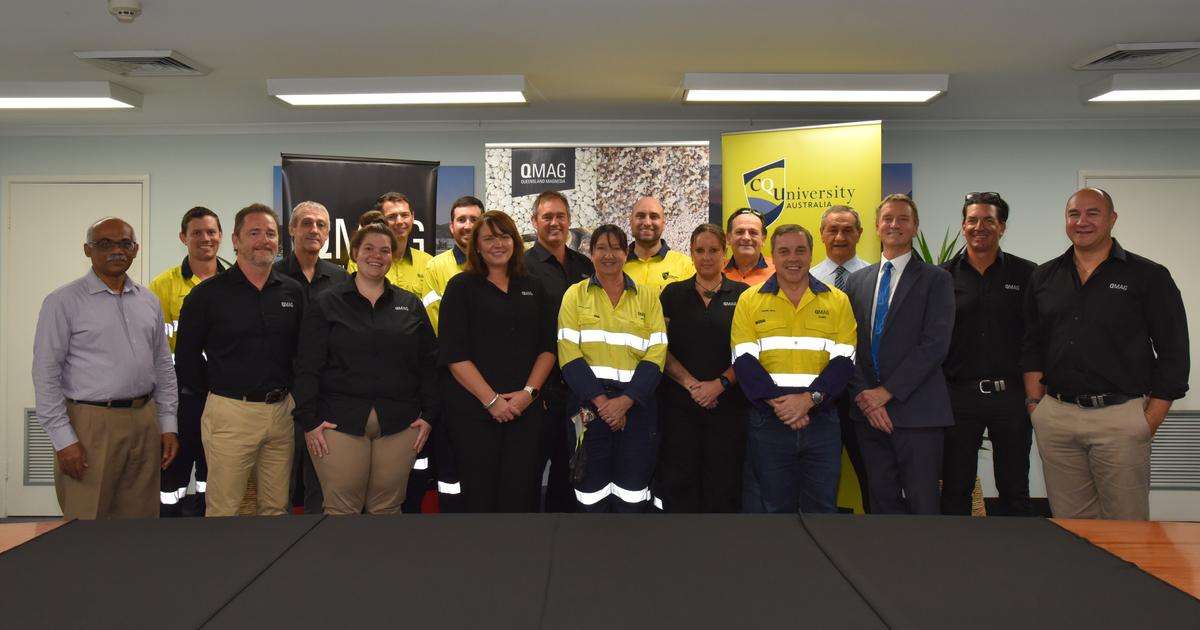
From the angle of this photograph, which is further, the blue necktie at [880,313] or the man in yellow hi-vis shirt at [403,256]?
the man in yellow hi-vis shirt at [403,256]

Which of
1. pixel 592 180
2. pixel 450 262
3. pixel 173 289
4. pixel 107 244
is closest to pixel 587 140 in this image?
pixel 592 180

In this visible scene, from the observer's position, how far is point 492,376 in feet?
10.9

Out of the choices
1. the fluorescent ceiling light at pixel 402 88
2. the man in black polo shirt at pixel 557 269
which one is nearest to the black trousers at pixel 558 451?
the man in black polo shirt at pixel 557 269

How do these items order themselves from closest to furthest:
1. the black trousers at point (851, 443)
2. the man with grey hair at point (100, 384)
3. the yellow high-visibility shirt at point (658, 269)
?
the man with grey hair at point (100, 384), the black trousers at point (851, 443), the yellow high-visibility shirt at point (658, 269)

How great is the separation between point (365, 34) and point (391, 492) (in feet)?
7.83

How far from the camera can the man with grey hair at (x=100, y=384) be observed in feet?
9.98

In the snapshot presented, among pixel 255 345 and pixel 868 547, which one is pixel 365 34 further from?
pixel 868 547

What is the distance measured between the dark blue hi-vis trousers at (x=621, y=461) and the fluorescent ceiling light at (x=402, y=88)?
94.3 inches

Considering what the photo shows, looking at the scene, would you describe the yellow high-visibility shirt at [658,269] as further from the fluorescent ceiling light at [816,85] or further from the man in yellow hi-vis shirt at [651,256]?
the fluorescent ceiling light at [816,85]

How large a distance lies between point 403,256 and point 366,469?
1.63 metres

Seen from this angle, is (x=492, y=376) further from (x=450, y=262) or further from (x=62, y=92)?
(x=62, y=92)

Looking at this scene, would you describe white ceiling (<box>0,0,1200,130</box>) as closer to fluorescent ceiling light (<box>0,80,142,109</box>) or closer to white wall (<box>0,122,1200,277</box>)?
fluorescent ceiling light (<box>0,80,142,109</box>)

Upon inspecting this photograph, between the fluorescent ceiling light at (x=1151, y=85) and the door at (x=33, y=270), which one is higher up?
the fluorescent ceiling light at (x=1151, y=85)

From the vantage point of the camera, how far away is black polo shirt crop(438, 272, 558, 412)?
10.9 feet
